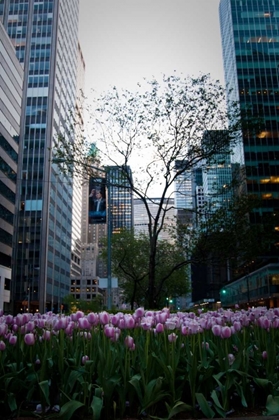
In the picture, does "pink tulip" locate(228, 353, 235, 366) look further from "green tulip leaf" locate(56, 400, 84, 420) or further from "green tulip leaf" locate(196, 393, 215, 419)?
"green tulip leaf" locate(56, 400, 84, 420)

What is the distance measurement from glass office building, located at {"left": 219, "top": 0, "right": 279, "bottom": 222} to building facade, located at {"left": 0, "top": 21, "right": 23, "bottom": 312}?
48.7 metres

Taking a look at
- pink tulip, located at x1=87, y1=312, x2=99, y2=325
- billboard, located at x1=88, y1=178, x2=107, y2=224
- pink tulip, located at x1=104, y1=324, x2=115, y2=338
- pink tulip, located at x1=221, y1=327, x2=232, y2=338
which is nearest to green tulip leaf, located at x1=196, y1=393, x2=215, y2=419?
pink tulip, located at x1=221, y1=327, x2=232, y2=338

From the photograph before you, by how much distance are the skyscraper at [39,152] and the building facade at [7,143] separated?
95.2 feet

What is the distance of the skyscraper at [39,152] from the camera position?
96.8 metres

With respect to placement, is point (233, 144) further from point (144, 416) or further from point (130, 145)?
point (144, 416)

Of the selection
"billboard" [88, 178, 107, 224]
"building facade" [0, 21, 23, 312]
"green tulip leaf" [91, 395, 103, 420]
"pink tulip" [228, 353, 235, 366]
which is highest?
"building facade" [0, 21, 23, 312]

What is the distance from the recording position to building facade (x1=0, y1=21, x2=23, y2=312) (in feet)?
187

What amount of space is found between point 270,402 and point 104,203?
1926cm

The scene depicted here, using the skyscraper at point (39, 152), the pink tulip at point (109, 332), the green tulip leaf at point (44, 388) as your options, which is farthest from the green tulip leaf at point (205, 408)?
the skyscraper at point (39, 152)

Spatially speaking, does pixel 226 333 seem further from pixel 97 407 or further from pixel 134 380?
pixel 97 407

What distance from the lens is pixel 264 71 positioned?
333ft

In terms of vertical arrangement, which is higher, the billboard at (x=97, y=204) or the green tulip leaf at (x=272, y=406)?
the billboard at (x=97, y=204)

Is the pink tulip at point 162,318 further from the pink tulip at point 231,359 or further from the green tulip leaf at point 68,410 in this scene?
the green tulip leaf at point 68,410

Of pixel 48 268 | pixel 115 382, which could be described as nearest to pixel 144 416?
pixel 115 382
